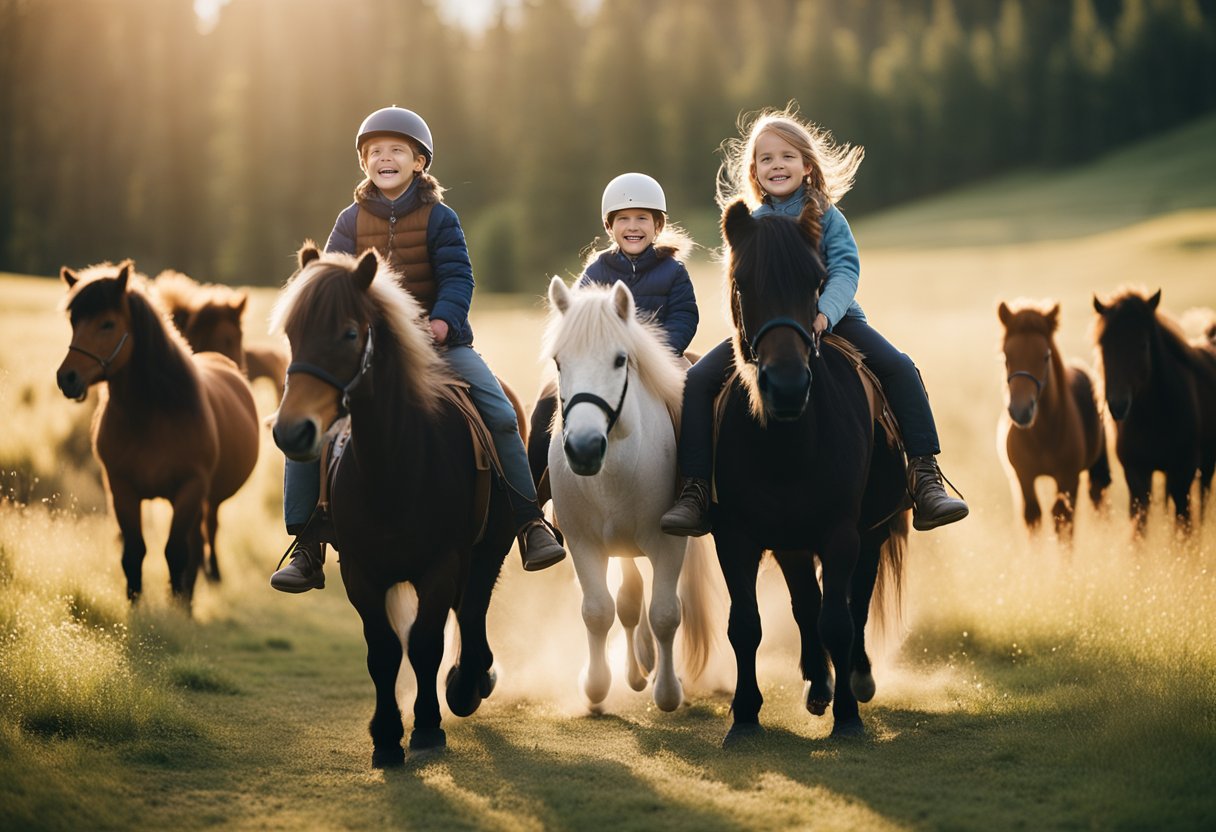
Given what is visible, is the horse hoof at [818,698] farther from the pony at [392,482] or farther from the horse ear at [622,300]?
the horse ear at [622,300]

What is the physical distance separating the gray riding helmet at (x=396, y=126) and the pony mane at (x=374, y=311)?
1.14 metres

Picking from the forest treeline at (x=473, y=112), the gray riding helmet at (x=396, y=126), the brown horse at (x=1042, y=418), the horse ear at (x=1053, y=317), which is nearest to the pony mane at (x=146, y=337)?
the gray riding helmet at (x=396, y=126)

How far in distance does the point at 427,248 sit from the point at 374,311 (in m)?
1.29

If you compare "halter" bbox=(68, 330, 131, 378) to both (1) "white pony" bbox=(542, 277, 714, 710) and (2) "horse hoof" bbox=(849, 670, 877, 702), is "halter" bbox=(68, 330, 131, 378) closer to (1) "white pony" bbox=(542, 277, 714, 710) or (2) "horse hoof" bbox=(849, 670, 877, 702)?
(1) "white pony" bbox=(542, 277, 714, 710)

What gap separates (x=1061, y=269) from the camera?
31.5 meters

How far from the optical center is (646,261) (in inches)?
295

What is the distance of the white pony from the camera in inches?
214

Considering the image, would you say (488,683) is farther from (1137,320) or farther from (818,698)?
(1137,320)

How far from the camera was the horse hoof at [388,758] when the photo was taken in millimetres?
5301

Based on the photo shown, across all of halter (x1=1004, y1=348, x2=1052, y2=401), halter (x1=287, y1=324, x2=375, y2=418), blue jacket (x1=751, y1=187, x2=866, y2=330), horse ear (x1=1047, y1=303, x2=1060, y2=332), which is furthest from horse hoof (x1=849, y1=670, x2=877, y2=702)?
horse ear (x1=1047, y1=303, x2=1060, y2=332)

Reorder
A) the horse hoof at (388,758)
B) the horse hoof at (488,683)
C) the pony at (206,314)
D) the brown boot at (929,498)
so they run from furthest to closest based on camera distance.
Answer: the pony at (206,314), the horse hoof at (488,683), the brown boot at (929,498), the horse hoof at (388,758)

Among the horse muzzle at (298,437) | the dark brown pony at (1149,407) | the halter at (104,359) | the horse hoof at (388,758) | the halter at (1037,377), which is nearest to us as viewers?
the horse muzzle at (298,437)

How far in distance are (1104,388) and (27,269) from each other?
152ft

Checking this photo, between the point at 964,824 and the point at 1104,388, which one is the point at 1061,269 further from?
the point at 964,824
